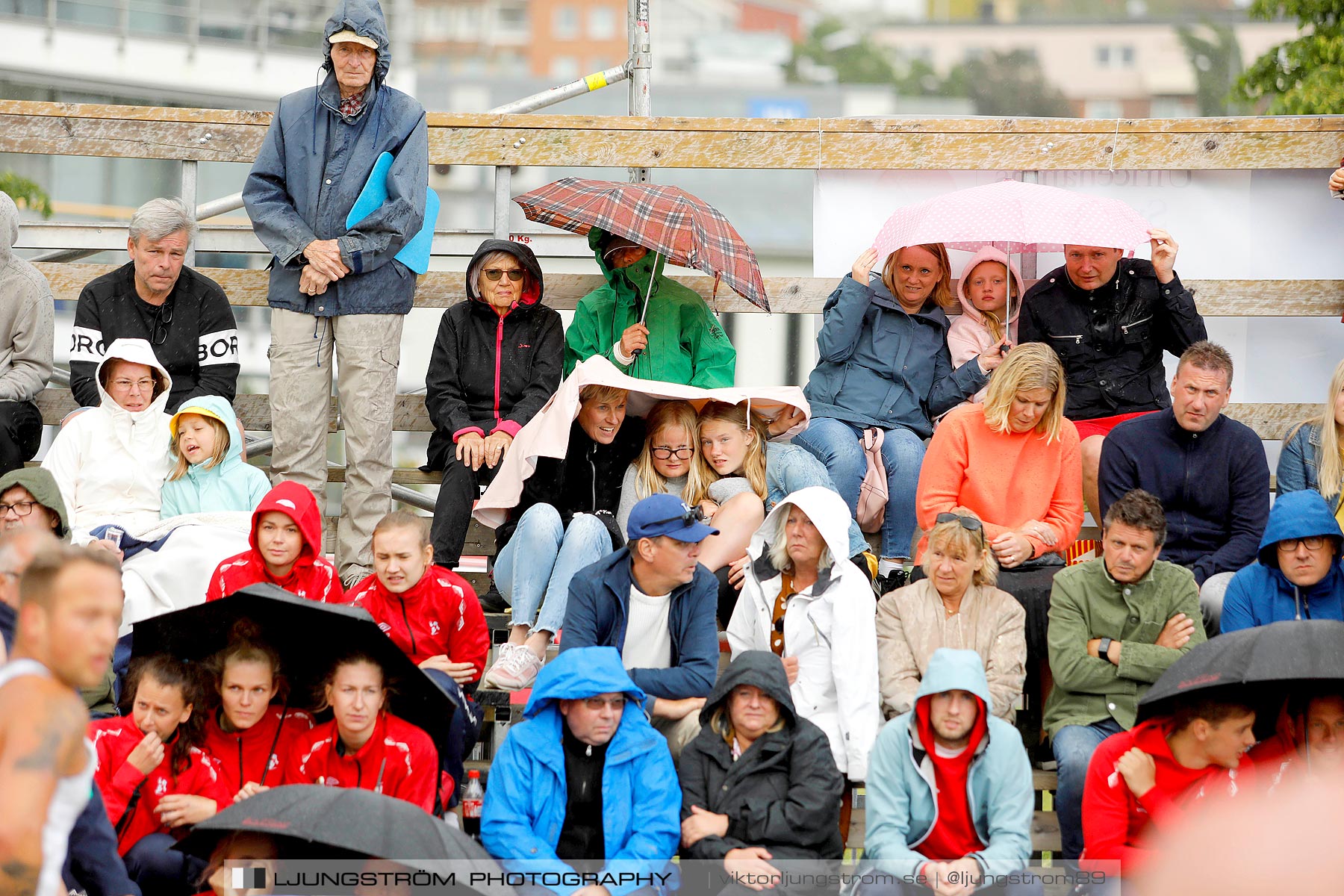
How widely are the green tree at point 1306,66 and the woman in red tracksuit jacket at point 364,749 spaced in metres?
6.83

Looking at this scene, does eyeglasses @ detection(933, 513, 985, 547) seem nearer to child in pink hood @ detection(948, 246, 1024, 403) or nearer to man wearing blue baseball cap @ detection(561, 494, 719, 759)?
man wearing blue baseball cap @ detection(561, 494, 719, 759)

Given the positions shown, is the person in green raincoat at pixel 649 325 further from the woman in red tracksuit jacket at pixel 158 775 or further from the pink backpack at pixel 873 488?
the woman in red tracksuit jacket at pixel 158 775

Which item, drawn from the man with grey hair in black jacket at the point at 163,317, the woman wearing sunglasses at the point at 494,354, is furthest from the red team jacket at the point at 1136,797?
the man with grey hair in black jacket at the point at 163,317

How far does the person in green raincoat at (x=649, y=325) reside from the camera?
689 centimetres

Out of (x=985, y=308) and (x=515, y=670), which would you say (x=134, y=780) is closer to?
(x=515, y=670)

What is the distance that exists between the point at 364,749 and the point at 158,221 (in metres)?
2.95

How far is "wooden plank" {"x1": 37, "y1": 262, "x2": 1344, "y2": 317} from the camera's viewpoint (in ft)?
24.3

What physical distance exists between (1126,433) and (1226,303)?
1.52 metres

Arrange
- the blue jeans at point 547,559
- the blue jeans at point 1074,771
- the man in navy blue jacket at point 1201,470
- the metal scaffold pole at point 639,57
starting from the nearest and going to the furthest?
the blue jeans at point 1074,771, the blue jeans at point 547,559, the man in navy blue jacket at point 1201,470, the metal scaffold pole at point 639,57

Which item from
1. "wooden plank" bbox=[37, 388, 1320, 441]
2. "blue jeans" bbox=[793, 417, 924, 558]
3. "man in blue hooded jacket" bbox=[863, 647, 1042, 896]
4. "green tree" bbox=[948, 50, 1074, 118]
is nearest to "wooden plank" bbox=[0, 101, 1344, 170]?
"wooden plank" bbox=[37, 388, 1320, 441]

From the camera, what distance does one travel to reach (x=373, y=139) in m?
6.86

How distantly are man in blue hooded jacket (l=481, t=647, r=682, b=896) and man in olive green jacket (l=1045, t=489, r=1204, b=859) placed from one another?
1.54 metres

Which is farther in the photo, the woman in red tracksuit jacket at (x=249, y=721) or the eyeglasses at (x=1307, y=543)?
the eyeglasses at (x=1307, y=543)

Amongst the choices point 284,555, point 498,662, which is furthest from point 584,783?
point 284,555
